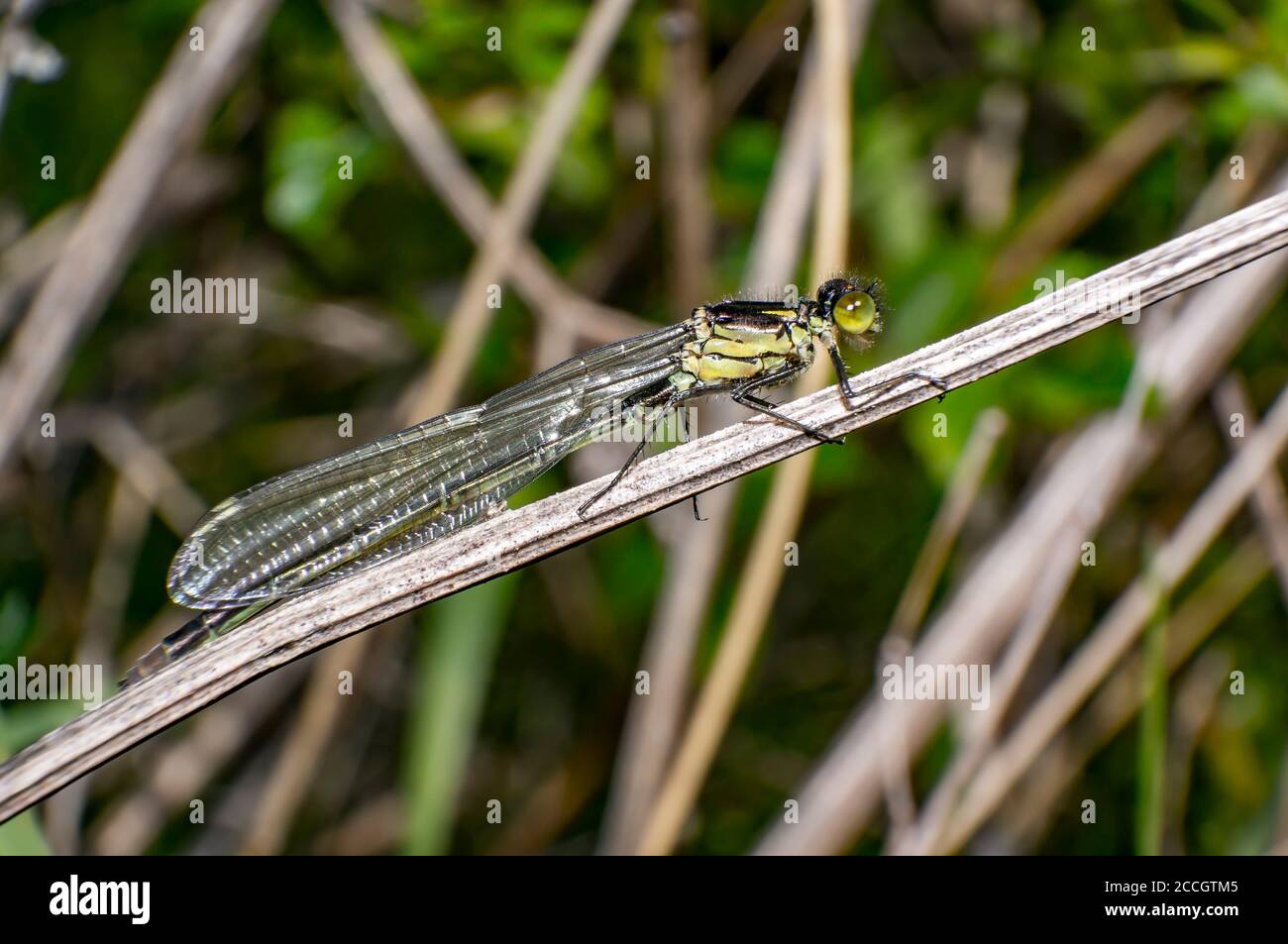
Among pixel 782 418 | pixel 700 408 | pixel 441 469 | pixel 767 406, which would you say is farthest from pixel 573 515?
pixel 700 408

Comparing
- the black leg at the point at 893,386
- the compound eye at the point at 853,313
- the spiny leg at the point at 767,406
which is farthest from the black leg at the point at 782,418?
the compound eye at the point at 853,313

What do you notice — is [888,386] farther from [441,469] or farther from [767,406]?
[441,469]

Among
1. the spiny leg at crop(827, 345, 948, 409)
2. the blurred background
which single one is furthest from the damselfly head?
the spiny leg at crop(827, 345, 948, 409)

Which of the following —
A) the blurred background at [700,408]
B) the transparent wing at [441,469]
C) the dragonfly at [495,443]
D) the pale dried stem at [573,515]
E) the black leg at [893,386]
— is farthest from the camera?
the blurred background at [700,408]

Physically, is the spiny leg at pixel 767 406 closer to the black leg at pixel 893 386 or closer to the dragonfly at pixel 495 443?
the dragonfly at pixel 495 443

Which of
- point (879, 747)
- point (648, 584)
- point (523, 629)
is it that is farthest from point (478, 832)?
point (879, 747)

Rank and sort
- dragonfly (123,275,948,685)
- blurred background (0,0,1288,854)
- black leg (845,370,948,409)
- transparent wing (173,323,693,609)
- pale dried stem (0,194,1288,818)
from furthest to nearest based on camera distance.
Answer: blurred background (0,0,1288,854) → transparent wing (173,323,693,609) → dragonfly (123,275,948,685) → black leg (845,370,948,409) → pale dried stem (0,194,1288,818)

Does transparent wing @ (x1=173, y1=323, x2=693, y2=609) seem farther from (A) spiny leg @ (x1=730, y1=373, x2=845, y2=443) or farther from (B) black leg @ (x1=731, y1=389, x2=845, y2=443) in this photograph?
(B) black leg @ (x1=731, y1=389, x2=845, y2=443)
